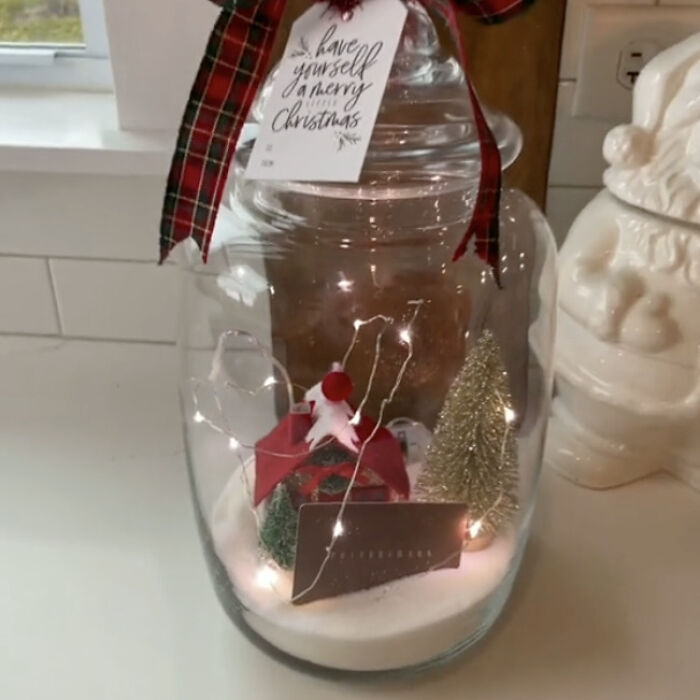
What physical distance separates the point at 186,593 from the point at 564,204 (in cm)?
42

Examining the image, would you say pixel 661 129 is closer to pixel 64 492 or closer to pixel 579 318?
pixel 579 318

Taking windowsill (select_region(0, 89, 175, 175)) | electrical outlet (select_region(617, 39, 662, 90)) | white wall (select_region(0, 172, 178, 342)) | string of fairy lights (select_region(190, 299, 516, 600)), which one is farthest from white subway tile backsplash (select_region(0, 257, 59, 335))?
electrical outlet (select_region(617, 39, 662, 90))

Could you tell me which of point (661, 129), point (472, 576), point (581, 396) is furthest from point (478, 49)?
point (472, 576)

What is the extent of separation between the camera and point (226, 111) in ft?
1.72

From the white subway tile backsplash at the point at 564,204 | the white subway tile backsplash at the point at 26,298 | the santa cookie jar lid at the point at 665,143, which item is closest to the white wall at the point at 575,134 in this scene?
the white subway tile backsplash at the point at 564,204

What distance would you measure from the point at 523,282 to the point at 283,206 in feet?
0.57

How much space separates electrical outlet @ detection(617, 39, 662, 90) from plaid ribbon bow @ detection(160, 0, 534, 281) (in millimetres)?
249

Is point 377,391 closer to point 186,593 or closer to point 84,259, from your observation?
point 186,593

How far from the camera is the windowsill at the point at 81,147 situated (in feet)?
2.64

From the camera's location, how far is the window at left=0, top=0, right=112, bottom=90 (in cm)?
91

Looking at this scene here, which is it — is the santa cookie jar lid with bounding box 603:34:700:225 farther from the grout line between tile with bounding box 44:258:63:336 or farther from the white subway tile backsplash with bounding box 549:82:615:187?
the grout line between tile with bounding box 44:258:63:336

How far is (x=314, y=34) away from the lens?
52 centimetres

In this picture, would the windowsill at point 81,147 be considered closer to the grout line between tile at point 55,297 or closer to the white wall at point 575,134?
the grout line between tile at point 55,297

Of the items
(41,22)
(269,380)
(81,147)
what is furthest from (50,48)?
(269,380)
